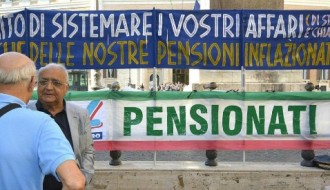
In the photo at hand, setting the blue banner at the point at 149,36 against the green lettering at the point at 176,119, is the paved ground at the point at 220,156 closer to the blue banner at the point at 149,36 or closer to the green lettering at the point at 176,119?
the green lettering at the point at 176,119

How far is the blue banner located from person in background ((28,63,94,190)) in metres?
2.32

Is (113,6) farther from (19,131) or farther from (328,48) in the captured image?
(19,131)

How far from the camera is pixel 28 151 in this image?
182 cm

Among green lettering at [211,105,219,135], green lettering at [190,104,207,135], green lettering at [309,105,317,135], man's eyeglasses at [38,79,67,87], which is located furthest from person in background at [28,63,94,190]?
green lettering at [309,105,317,135]

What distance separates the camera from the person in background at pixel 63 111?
3.49 meters

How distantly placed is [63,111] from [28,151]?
1763mm

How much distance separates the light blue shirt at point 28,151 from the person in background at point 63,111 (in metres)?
1.57

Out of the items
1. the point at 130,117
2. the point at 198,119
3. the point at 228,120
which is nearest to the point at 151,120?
the point at 130,117

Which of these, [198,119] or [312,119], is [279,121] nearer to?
[312,119]

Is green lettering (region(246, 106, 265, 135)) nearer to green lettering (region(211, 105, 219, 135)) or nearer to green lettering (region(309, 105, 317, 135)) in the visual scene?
green lettering (region(211, 105, 219, 135))

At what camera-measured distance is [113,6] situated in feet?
182

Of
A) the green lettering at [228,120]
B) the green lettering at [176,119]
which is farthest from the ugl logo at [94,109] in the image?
the green lettering at [228,120]

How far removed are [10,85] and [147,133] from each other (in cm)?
406

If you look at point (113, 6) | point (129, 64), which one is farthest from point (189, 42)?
point (113, 6)
